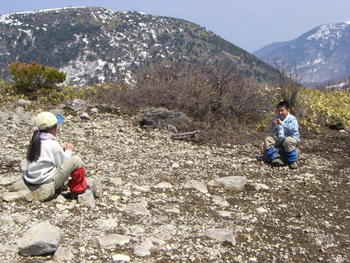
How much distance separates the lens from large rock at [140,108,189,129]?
42.9 ft

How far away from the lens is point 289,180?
916 cm

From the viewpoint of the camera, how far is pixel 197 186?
8.07 m

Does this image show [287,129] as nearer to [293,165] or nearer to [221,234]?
[293,165]

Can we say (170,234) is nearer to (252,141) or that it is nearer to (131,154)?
(131,154)

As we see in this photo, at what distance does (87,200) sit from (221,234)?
2.11 m

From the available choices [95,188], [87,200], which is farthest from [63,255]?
[95,188]

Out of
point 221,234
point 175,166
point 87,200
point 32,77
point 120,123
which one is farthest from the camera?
point 32,77

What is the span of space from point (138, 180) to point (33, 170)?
7.79 feet

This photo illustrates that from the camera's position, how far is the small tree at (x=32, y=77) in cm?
1597

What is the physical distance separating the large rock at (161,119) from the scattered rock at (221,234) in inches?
282

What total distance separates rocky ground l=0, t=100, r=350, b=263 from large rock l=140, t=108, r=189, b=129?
116 cm

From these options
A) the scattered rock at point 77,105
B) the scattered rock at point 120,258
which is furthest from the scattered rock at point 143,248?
the scattered rock at point 77,105

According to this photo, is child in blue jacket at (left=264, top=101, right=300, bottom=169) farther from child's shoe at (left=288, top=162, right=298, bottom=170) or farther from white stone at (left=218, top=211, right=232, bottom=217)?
white stone at (left=218, top=211, right=232, bottom=217)

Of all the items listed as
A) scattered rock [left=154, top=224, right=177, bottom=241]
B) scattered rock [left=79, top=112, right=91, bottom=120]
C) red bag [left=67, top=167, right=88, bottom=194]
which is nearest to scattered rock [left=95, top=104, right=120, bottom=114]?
scattered rock [left=79, top=112, right=91, bottom=120]
